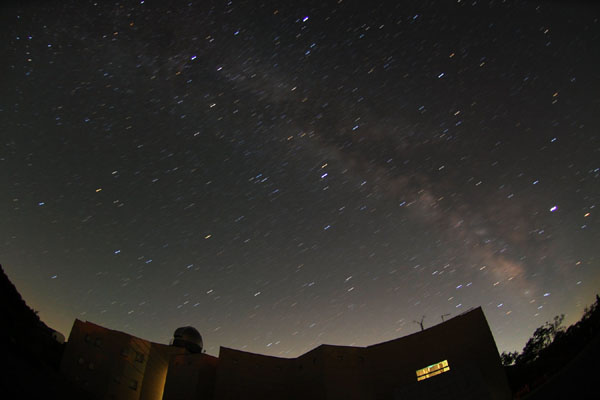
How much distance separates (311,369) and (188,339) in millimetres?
13492

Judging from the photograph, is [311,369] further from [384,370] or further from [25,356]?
[25,356]

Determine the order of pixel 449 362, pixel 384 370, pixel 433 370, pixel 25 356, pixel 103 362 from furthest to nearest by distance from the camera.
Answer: pixel 384 370 → pixel 103 362 → pixel 433 370 → pixel 449 362 → pixel 25 356

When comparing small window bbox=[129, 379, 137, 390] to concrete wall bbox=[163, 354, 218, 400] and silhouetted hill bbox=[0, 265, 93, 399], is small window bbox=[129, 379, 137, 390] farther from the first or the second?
silhouetted hill bbox=[0, 265, 93, 399]

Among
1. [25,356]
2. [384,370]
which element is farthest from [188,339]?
[384,370]

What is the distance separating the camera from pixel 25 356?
16.9 meters

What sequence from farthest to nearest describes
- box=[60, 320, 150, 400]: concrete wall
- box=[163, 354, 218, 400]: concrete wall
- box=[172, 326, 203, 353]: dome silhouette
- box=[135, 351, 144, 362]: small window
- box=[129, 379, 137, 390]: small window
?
box=[172, 326, 203, 353]: dome silhouette < box=[135, 351, 144, 362]: small window < box=[129, 379, 137, 390]: small window < box=[163, 354, 218, 400]: concrete wall < box=[60, 320, 150, 400]: concrete wall

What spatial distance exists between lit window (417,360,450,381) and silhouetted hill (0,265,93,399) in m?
18.6

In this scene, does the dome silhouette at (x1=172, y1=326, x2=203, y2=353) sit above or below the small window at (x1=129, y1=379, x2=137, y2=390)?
above

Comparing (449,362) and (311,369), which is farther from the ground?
(311,369)

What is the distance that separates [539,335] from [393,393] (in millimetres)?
24499

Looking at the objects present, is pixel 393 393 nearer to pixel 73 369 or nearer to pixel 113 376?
pixel 113 376

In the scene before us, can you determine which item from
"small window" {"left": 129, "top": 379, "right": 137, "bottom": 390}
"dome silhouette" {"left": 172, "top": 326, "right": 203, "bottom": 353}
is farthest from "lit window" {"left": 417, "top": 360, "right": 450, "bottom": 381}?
"dome silhouette" {"left": 172, "top": 326, "right": 203, "bottom": 353}

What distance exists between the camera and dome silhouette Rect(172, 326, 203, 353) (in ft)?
107

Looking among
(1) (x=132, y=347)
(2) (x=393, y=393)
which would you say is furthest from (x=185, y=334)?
(2) (x=393, y=393)
